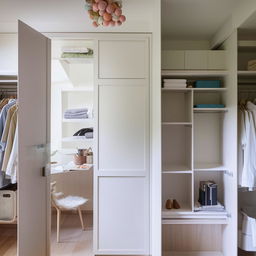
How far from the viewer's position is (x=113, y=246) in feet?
8.04

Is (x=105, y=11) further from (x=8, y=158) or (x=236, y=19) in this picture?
(x=8, y=158)

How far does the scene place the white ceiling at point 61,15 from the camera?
2.12 m

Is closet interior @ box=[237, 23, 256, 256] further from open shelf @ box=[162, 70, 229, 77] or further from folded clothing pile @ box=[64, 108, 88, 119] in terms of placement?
folded clothing pile @ box=[64, 108, 88, 119]

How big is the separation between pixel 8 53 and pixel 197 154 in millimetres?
2207

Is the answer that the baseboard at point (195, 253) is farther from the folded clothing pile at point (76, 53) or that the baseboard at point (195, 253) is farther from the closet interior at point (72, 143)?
the folded clothing pile at point (76, 53)

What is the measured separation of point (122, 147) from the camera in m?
2.46

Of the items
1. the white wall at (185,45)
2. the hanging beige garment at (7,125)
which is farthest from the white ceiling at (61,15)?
the hanging beige garment at (7,125)

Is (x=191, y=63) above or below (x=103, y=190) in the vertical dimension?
above

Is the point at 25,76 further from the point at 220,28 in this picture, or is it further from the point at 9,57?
the point at 220,28

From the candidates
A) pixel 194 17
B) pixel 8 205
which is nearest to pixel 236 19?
pixel 194 17

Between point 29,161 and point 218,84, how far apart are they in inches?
74.3

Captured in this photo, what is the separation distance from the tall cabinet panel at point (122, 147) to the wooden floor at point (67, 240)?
0.39 meters

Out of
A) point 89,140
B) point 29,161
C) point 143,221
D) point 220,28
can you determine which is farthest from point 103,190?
point 220,28

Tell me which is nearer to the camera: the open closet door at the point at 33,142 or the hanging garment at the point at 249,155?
the open closet door at the point at 33,142
